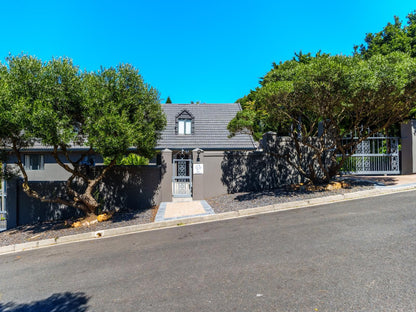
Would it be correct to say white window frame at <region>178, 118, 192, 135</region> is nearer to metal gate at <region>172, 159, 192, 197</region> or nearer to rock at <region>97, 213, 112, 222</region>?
metal gate at <region>172, 159, 192, 197</region>

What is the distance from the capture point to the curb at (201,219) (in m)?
6.73

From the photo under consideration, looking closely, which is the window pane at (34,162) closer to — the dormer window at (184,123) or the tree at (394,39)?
the dormer window at (184,123)

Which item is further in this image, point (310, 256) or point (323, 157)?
point (323, 157)

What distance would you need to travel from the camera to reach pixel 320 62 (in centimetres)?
795

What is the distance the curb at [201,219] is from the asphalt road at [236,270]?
1.76 feet

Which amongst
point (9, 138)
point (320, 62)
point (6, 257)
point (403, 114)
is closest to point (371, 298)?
point (320, 62)

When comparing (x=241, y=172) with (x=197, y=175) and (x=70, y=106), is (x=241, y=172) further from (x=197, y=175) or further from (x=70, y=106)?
Result: (x=70, y=106)

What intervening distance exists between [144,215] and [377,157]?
39.5 feet

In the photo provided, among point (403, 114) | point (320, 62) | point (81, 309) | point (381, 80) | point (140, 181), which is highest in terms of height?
point (320, 62)

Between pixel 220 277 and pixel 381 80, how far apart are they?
7.90m

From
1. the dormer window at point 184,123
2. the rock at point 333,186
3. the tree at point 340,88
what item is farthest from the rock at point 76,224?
the dormer window at point 184,123

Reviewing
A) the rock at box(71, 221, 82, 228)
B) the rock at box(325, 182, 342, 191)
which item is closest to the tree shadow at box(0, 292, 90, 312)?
the rock at box(71, 221, 82, 228)

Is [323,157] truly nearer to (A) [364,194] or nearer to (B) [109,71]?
(A) [364,194]

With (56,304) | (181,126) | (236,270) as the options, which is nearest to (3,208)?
(56,304)
